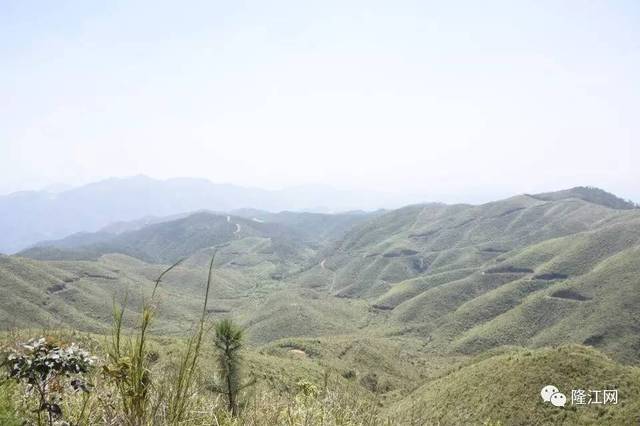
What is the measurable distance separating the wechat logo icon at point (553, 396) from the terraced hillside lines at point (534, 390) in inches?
14.8

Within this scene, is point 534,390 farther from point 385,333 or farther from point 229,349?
point 385,333

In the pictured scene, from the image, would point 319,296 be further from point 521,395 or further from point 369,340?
point 521,395

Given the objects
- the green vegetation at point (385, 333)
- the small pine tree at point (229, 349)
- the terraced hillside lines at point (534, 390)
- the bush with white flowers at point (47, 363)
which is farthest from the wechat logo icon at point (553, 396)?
the bush with white flowers at point (47, 363)

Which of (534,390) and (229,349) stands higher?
(229,349)

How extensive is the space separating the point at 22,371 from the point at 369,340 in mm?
85092

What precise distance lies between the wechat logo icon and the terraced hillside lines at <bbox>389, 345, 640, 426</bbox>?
376 mm

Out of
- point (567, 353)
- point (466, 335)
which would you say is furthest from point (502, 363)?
point (466, 335)

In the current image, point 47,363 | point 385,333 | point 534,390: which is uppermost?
point 47,363

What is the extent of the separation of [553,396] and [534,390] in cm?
151

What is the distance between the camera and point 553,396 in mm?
32719

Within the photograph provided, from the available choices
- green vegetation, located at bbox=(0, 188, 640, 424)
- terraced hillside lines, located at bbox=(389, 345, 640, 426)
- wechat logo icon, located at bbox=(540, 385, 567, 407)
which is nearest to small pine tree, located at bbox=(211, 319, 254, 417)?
green vegetation, located at bbox=(0, 188, 640, 424)

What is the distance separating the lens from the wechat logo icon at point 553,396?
104ft

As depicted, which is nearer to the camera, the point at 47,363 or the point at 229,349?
the point at 47,363

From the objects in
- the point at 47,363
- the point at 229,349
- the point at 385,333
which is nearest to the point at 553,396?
the point at 229,349
